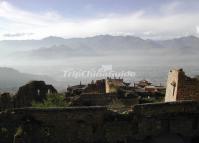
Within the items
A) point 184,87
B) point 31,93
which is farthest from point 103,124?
point 31,93

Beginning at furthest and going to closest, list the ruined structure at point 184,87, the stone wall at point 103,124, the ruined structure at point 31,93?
1. the ruined structure at point 31,93
2. the ruined structure at point 184,87
3. the stone wall at point 103,124

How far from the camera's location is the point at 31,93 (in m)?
46.8

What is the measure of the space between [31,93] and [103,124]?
24756mm

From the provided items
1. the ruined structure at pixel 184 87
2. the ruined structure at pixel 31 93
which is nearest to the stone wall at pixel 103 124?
the ruined structure at pixel 184 87

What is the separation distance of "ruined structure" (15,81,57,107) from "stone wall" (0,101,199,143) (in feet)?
70.5

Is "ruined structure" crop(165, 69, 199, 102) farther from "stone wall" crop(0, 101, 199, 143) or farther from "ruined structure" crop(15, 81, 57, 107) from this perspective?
"ruined structure" crop(15, 81, 57, 107)

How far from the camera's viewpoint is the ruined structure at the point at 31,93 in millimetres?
45312

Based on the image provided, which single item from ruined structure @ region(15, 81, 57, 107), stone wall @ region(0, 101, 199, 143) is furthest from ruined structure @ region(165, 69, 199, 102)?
ruined structure @ region(15, 81, 57, 107)

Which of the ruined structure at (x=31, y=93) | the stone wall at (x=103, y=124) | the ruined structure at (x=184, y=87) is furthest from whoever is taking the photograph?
the ruined structure at (x=31, y=93)

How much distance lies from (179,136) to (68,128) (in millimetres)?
6839

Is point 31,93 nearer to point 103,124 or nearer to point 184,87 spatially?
point 184,87

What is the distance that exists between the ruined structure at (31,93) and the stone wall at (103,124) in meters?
21.5

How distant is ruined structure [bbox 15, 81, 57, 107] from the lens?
1784 inches

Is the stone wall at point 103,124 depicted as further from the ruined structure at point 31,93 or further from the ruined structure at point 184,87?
the ruined structure at point 31,93
